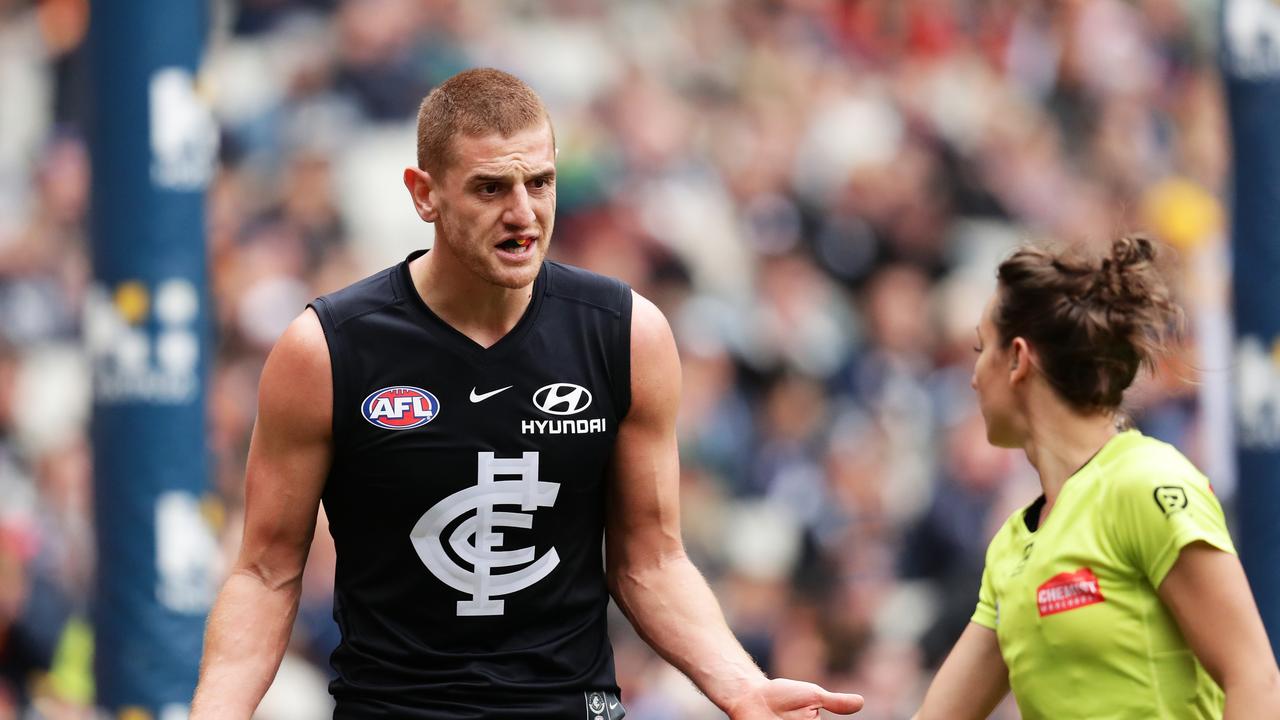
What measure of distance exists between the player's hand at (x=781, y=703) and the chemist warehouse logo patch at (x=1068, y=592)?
0.53m

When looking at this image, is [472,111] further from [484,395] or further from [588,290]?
[484,395]

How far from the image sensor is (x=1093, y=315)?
3688 mm

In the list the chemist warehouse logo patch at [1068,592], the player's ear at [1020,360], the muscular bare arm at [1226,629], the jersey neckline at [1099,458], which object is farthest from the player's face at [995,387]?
the muscular bare arm at [1226,629]

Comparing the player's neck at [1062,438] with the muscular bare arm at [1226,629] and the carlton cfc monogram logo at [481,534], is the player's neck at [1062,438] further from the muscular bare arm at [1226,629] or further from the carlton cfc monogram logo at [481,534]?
the carlton cfc monogram logo at [481,534]

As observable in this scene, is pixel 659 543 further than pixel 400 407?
Yes

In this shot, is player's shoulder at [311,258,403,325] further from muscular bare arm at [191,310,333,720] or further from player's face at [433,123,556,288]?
player's face at [433,123,556,288]

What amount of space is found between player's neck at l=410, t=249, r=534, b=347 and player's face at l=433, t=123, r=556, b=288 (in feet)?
0.44

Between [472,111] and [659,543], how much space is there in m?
1.13

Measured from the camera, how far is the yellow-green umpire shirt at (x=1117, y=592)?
3.43 meters

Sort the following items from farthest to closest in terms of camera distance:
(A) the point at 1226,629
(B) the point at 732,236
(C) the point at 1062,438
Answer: (B) the point at 732,236
(C) the point at 1062,438
(A) the point at 1226,629

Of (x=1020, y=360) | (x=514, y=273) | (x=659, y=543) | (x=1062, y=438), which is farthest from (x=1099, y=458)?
(x=514, y=273)

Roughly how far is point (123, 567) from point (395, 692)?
8.24 feet

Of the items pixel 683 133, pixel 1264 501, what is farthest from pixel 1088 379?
pixel 683 133

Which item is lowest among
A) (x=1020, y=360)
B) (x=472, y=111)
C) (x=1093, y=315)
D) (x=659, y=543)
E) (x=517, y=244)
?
(x=659, y=543)
